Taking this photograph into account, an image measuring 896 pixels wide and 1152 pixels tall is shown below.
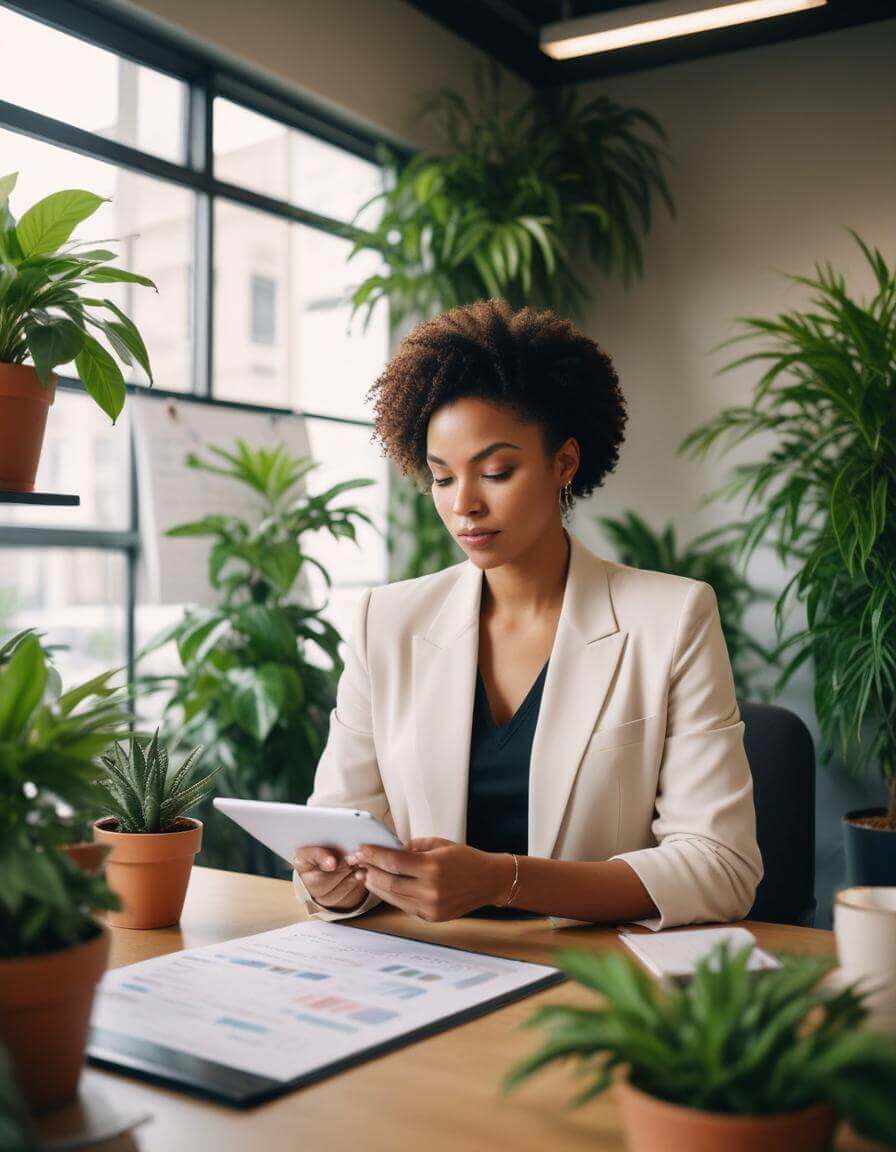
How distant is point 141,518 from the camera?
3.02 meters

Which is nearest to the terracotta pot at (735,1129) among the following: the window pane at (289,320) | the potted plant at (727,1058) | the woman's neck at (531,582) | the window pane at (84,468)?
the potted plant at (727,1058)

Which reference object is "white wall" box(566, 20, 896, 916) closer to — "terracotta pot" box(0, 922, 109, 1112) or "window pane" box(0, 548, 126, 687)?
"window pane" box(0, 548, 126, 687)

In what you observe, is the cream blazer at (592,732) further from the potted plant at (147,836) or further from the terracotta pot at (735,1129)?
the terracotta pot at (735,1129)

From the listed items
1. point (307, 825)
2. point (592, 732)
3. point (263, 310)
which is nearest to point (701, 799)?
point (592, 732)

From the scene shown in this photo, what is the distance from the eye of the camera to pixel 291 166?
11.9ft

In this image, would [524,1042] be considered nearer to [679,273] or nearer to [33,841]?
[33,841]

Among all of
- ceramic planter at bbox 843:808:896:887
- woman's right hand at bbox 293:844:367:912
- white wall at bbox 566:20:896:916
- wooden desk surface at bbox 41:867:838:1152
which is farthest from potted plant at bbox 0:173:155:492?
white wall at bbox 566:20:896:916

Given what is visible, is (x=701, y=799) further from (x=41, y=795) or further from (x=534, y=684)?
(x=41, y=795)

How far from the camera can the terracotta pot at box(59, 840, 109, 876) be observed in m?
0.96

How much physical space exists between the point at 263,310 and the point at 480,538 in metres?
2.08

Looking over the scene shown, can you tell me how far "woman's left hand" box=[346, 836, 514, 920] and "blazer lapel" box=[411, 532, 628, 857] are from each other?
0.91ft

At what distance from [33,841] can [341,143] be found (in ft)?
10.9

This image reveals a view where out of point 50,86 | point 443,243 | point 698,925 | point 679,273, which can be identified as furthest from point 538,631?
point 679,273

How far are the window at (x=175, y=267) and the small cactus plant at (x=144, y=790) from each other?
58.0 inches
